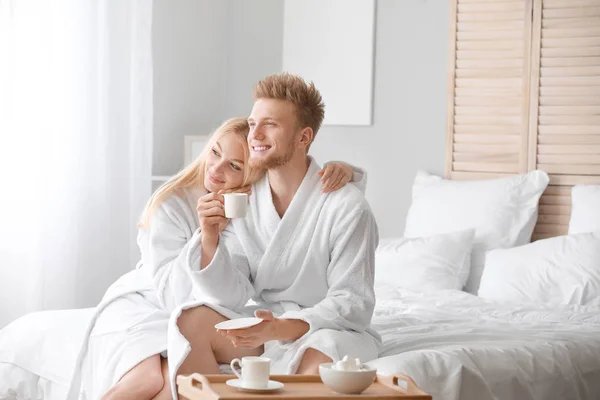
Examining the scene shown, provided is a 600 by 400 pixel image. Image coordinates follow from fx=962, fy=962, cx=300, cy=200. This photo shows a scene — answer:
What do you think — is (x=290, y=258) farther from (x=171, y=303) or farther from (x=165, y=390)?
(x=165, y=390)

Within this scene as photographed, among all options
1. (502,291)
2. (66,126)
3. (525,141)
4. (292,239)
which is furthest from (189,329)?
(525,141)

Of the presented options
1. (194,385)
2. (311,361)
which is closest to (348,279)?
(311,361)

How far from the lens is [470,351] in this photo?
2.50 meters

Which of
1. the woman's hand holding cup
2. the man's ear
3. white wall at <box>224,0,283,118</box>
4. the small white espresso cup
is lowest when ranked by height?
the small white espresso cup

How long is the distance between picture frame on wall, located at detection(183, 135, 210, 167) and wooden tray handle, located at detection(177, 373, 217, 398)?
9.03ft

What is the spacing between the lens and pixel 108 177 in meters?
4.30

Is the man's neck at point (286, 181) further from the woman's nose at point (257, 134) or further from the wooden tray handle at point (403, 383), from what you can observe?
the wooden tray handle at point (403, 383)

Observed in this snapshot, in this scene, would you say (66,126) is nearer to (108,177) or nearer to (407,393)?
(108,177)

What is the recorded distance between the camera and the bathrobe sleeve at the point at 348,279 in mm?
2338

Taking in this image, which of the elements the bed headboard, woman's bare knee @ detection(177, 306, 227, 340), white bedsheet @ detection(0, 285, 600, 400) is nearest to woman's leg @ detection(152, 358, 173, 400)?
woman's bare knee @ detection(177, 306, 227, 340)

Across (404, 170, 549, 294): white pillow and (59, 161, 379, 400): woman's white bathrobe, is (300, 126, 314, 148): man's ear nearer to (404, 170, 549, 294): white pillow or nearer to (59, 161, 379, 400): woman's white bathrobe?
(59, 161, 379, 400): woman's white bathrobe

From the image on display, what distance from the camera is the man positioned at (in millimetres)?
2299

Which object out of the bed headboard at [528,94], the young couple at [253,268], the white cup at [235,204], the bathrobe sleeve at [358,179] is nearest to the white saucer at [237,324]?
the young couple at [253,268]

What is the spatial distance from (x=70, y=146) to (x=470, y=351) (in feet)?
7.36
